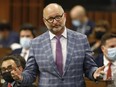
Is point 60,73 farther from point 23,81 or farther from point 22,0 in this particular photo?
point 22,0

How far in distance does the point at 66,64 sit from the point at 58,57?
0.09 metres

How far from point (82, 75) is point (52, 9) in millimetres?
625

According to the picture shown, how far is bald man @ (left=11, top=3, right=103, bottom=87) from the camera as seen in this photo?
3521 mm

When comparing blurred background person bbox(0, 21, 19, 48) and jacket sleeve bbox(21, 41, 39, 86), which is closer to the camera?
jacket sleeve bbox(21, 41, 39, 86)

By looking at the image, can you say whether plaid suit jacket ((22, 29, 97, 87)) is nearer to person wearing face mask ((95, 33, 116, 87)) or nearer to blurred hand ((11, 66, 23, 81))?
blurred hand ((11, 66, 23, 81))

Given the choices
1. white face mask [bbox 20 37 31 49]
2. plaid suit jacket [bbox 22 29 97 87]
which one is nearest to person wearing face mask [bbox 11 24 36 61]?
white face mask [bbox 20 37 31 49]

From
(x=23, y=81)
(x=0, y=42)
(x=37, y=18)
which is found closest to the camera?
(x=23, y=81)

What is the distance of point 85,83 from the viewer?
370 cm

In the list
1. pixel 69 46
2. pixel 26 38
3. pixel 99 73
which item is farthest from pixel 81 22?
pixel 99 73

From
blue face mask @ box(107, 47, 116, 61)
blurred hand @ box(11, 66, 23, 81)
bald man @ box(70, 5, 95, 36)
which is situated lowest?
blurred hand @ box(11, 66, 23, 81)

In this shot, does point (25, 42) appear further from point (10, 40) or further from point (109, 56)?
point (10, 40)

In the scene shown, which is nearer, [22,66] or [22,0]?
[22,66]

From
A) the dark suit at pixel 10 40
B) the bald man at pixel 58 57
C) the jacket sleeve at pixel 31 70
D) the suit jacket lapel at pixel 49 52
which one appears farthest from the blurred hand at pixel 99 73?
the dark suit at pixel 10 40

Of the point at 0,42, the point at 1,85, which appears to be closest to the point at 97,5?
the point at 0,42
